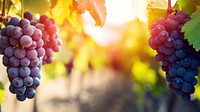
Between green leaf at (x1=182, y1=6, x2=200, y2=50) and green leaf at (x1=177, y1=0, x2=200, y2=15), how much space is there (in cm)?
6

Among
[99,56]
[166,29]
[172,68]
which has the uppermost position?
[99,56]

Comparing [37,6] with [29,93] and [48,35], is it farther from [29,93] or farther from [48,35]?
[29,93]

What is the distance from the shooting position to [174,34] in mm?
1252

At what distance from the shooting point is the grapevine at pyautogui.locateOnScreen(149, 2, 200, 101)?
124 centimetres

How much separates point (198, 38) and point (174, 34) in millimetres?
72

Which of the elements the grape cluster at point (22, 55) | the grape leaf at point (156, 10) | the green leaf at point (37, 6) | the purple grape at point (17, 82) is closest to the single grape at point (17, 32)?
the grape cluster at point (22, 55)

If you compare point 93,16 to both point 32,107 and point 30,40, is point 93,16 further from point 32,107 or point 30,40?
point 32,107

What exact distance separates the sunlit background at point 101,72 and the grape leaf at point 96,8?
0.02 meters

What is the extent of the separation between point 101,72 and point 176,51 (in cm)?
1167

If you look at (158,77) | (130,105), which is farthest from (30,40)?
(130,105)

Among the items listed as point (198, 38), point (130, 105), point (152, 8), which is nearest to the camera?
point (198, 38)

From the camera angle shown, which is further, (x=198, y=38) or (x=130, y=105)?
(x=130, y=105)

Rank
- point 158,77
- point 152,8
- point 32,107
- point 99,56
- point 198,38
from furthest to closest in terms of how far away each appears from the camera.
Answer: point 99,56 → point 32,107 → point 158,77 → point 152,8 → point 198,38

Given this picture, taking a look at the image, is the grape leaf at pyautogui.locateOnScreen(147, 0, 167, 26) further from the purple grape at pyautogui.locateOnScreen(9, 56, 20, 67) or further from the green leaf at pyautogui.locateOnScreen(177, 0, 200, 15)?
the purple grape at pyautogui.locateOnScreen(9, 56, 20, 67)
